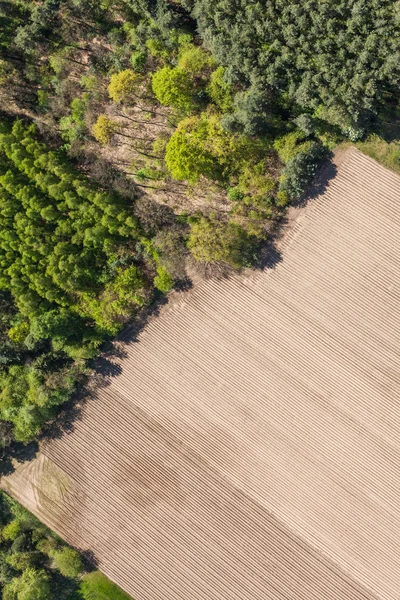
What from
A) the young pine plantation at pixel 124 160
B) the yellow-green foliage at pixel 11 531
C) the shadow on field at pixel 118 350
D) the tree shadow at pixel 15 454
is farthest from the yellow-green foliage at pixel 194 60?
the yellow-green foliage at pixel 11 531

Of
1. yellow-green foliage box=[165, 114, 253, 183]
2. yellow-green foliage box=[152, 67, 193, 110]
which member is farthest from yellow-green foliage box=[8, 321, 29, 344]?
yellow-green foliage box=[152, 67, 193, 110]

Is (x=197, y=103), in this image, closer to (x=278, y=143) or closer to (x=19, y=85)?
(x=278, y=143)

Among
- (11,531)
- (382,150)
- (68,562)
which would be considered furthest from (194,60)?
(68,562)

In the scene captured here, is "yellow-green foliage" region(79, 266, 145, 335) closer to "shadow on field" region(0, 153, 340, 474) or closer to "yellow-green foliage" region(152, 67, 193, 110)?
"shadow on field" region(0, 153, 340, 474)

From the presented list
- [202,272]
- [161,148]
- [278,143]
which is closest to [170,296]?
[202,272]

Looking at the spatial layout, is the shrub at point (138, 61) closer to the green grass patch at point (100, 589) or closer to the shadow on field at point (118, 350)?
the shadow on field at point (118, 350)

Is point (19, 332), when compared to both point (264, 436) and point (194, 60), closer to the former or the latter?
point (264, 436)
